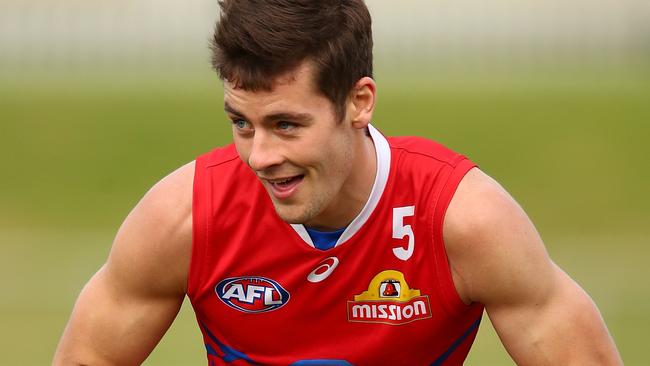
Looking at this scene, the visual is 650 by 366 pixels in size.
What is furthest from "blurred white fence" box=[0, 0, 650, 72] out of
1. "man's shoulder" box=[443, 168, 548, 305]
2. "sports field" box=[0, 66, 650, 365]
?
"man's shoulder" box=[443, 168, 548, 305]

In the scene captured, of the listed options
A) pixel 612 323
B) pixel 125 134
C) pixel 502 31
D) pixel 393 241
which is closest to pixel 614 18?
pixel 502 31

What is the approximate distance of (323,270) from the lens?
475cm

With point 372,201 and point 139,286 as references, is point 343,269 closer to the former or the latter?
point 372,201

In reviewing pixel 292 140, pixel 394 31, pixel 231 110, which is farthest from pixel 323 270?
pixel 394 31

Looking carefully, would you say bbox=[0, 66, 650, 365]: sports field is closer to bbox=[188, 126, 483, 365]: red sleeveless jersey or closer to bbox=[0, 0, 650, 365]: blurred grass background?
bbox=[0, 0, 650, 365]: blurred grass background

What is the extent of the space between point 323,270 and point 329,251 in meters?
0.07

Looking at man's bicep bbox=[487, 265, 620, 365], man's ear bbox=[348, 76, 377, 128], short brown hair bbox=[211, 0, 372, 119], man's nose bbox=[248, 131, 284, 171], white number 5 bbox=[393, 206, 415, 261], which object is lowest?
man's bicep bbox=[487, 265, 620, 365]

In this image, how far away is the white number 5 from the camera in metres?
4.66

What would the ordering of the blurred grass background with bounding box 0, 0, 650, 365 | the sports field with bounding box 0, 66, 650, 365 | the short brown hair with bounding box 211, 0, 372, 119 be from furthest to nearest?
the blurred grass background with bounding box 0, 0, 650, 365
the sports field with bounding box 0, 66, 650, 365
the short brown hair with bounding box 211, 0, 372, 119

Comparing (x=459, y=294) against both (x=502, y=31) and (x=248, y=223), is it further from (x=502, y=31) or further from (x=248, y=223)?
(x=502, y=31)

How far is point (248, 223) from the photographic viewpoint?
15.4ft

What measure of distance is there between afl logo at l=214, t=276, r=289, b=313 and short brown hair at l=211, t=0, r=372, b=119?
714 millimetres

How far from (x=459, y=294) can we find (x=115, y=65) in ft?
49.6

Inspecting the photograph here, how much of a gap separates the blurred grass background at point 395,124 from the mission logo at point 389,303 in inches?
248
